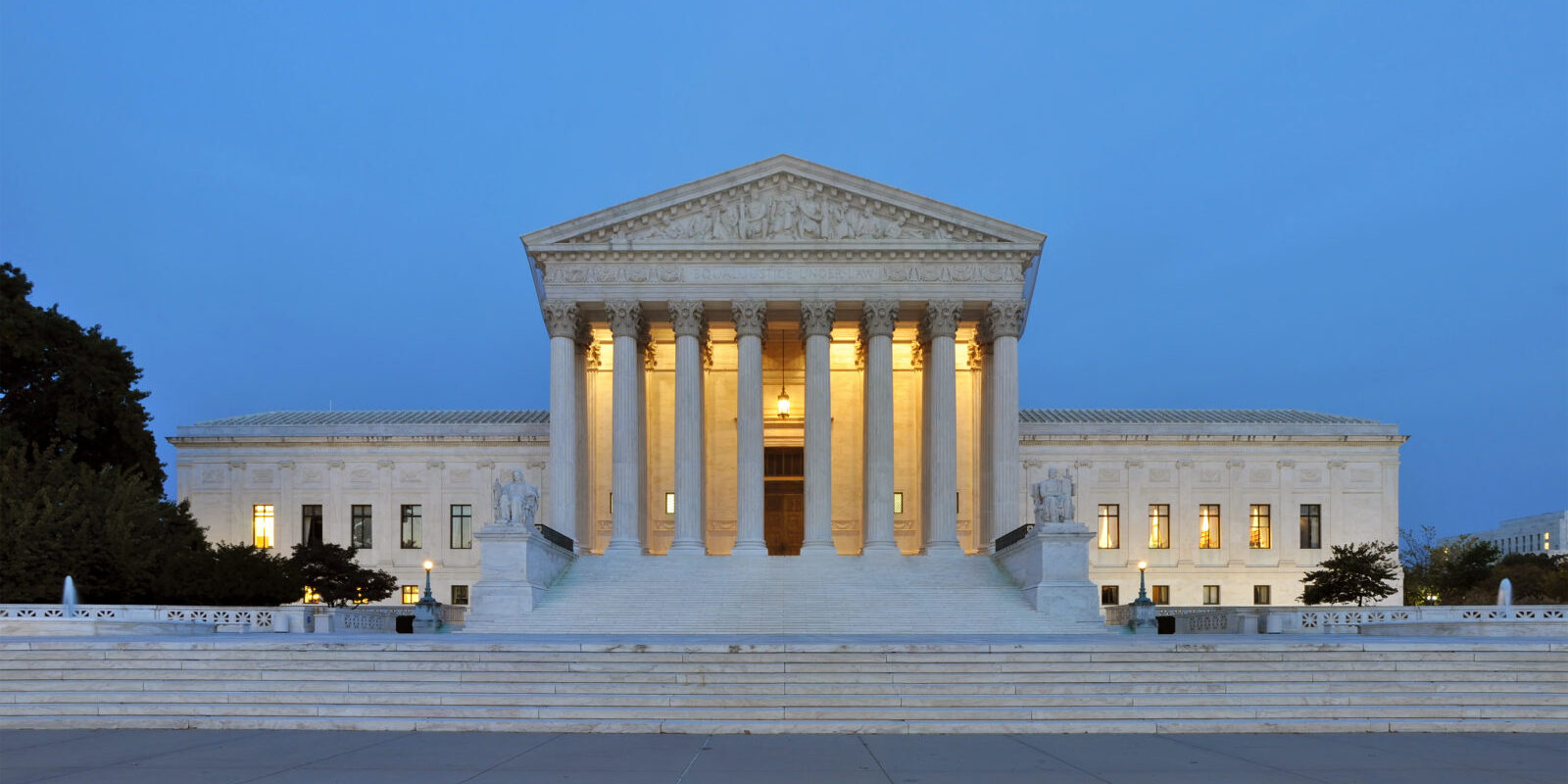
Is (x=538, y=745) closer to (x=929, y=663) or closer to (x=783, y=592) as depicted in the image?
(x=929, y=663)

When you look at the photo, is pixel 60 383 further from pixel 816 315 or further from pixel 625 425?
pixel 816 315

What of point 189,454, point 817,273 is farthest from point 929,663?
point 189,454

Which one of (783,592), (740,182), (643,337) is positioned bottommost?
(783,592)

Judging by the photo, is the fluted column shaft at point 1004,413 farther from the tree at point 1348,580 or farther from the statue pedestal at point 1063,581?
the tree at point 1348,580

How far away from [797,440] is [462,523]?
17626 millimetres

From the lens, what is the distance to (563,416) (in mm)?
46812

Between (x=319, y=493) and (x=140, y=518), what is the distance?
2036 cm

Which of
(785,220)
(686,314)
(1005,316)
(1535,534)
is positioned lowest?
(1535,534)

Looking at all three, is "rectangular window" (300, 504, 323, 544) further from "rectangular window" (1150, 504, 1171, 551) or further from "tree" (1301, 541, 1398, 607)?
"tree" (1301, 541, 1398, 607)

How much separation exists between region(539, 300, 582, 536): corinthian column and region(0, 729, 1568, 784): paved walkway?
1131 inches

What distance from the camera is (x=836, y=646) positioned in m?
20.2

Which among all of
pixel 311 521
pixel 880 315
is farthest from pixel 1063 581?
pixel 311 521

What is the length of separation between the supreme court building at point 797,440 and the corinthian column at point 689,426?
93mm

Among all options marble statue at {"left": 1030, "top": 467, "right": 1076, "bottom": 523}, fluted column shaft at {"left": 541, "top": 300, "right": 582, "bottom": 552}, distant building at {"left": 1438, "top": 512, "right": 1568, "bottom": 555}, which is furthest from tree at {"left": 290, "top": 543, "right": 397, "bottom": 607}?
distant building at {"left": 1438, "top": 512, "right": 1568, "bottom": 555}
